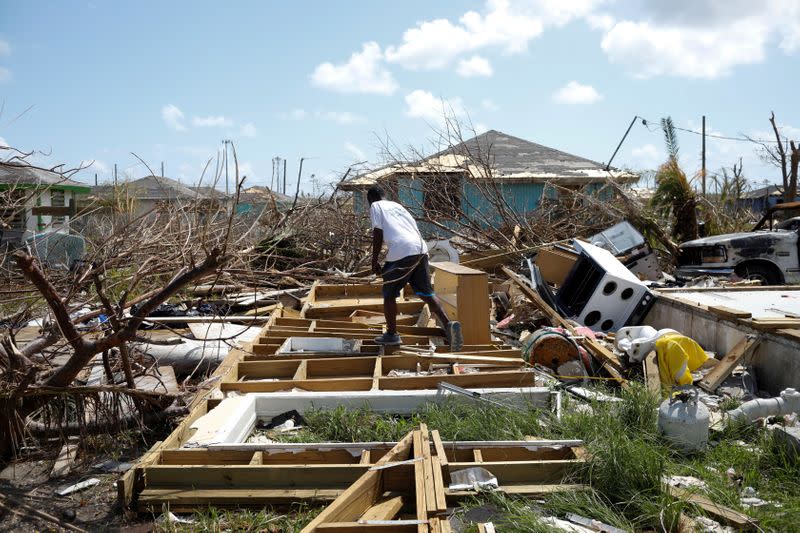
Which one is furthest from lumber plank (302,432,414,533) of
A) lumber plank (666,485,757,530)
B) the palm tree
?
the palm tree

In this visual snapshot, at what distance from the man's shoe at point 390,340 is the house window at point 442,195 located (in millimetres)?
7620

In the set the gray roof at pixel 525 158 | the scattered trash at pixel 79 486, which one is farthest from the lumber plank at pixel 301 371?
the gray roof at pixel 525 158

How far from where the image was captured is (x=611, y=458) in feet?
12.9

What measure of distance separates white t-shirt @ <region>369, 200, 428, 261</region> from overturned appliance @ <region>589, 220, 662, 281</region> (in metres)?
5.51

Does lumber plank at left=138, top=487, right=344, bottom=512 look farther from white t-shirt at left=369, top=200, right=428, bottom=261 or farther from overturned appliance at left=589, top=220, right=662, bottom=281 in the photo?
overturned appliance at left=589, top=220, right=662, bottom=281

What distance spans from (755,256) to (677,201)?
160 inches

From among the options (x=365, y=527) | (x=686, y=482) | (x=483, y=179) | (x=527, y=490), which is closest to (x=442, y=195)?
(x=483, y=179)

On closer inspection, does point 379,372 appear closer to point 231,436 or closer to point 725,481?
point 231,436

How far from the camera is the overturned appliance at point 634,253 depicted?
11703 mm

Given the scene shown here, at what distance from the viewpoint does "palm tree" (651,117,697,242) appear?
591 inches

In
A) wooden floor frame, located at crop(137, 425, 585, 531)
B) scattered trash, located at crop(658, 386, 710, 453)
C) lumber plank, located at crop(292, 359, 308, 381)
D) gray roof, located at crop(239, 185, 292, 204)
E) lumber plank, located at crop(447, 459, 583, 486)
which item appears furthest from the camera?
gray roof, located at crop(239, 185, 292, 204)

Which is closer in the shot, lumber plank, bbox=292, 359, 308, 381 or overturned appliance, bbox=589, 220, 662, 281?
lumber plank, bbox=292, 359, 308, 381

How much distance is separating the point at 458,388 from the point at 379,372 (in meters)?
0.90

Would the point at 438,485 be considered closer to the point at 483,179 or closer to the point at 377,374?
the point at 377,374
